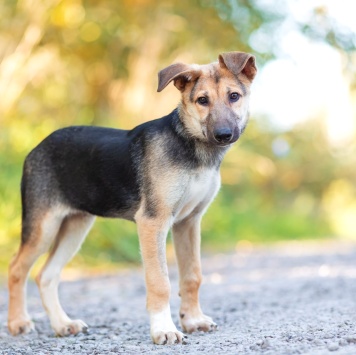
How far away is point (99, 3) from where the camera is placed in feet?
47.7

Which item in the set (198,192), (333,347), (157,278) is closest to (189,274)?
(157,278)

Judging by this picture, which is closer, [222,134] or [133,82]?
[222,134]

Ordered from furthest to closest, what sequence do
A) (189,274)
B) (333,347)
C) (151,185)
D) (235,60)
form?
(189,274), (235,60), (151,185), (333,347)

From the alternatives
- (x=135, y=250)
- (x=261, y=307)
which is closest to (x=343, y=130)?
(x=135, y=250)

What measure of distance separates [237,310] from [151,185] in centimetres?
209

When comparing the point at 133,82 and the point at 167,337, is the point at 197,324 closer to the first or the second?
the point at 167,337

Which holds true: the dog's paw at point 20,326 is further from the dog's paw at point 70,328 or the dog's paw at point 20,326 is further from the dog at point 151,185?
the dog's paw at point 70,328

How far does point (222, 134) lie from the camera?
5285 mm

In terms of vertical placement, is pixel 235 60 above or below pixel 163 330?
above

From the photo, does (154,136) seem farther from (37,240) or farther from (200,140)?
(37,240)

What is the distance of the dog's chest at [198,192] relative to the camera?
218 inches

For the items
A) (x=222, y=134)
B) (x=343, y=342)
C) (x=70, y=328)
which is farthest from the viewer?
(x=70, y=328)

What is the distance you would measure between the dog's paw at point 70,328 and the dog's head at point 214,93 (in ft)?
5.93

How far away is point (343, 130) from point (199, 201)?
24625mm
